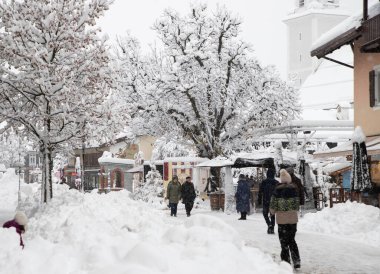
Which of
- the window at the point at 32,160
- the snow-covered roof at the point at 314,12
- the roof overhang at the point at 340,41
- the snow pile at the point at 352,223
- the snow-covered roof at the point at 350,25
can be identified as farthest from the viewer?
the window at the point at 32,160

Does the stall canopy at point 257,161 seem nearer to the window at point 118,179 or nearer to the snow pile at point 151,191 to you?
the snow pile at point 151,191

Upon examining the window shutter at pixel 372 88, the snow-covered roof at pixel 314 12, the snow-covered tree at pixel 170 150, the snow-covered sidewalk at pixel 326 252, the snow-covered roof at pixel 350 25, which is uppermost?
the snow-covered roof at pixel 314 12

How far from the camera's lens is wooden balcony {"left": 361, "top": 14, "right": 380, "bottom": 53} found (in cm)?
1502

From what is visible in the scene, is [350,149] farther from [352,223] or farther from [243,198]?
[243,198]

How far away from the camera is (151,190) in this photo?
111 feet

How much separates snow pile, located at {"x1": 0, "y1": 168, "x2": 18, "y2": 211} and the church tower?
4841cm

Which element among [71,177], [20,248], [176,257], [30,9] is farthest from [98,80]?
[71,177]

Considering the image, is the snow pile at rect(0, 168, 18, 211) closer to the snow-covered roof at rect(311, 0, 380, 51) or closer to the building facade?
the snow-covered roof at rect(311, 0, 380, 51)

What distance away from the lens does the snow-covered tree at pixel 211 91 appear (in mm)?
31984

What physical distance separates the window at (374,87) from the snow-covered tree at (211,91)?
13985 millimetres

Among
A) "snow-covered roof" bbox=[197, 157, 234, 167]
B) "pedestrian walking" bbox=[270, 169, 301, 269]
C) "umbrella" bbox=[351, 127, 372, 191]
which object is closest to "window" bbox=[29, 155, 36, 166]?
"snow-covered roof" bbox=[197, 157, 234, 167]

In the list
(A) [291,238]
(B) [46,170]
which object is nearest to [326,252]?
(A) [291,238]

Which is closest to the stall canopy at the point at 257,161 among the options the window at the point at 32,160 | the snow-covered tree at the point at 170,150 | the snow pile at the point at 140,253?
the snow pile at the point at 140,253

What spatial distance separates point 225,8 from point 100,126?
15.2 m
